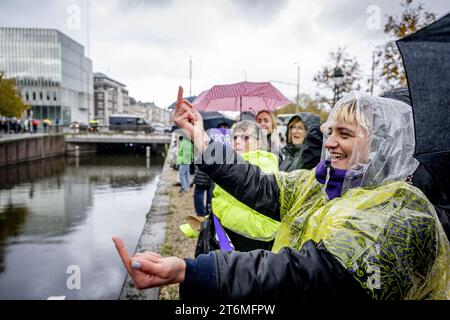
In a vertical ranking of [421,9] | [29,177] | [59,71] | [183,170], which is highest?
[59,71]

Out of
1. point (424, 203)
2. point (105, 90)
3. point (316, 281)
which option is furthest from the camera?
point (105, 90)

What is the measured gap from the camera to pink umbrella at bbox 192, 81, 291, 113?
518 centimetres

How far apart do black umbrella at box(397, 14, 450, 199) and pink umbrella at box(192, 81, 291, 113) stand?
3.79 m

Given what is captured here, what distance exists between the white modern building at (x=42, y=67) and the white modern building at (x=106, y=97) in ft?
82.6

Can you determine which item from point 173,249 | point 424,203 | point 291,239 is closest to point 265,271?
point 291,239

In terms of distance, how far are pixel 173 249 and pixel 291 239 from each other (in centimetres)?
441

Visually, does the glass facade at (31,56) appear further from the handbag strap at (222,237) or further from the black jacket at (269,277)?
the black jacket at (269,277)

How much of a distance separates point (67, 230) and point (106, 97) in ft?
322

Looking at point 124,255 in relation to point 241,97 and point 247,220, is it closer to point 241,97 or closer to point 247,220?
point 247,220

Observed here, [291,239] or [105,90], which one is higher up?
[105,90]

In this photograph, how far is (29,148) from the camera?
27.3 metres

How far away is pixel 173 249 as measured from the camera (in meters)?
5.73

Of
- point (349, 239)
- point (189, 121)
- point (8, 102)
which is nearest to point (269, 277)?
point (349, 239)
